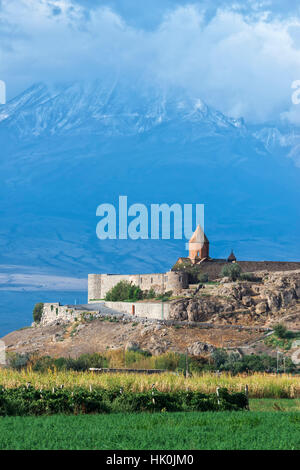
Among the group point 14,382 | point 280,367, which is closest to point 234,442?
point 14,382

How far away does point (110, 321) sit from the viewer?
47.4m

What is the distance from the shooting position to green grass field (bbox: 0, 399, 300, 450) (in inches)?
406

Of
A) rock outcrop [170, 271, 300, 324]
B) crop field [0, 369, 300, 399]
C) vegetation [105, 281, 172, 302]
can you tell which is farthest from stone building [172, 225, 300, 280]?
crop field [0, 369, 300, 399]

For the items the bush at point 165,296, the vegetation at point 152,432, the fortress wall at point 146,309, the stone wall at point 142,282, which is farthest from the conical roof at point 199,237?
the vegetation at point 152,432

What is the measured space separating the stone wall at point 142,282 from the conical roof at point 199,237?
277 inches

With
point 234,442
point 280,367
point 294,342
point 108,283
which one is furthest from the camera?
point 108,283

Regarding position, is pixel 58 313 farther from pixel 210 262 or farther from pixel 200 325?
pixel 200 325

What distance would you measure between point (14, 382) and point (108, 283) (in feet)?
149

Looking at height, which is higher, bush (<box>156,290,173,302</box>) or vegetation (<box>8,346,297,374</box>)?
bush (<box>156,290,173,302</box>)

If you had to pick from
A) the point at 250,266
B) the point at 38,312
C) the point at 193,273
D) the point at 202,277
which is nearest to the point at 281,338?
the point at 202,277

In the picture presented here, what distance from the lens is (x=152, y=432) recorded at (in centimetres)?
1155

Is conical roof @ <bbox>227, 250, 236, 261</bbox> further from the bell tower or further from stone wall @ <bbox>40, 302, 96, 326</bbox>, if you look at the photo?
stone wall @ <bbox>40, 302, 96, 326</bbox>

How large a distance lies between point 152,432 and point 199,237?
50906 millimetres
